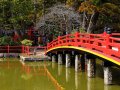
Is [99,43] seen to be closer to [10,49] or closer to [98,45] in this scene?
[98,45]

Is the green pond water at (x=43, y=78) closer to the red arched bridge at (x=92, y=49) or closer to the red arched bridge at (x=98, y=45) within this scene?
the red arched bridge at (x=92, y=49)

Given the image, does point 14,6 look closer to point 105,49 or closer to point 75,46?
point 75,46

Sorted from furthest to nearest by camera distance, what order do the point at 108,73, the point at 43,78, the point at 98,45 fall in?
the point at 43,78
the point at 98,45
the point at 108,73

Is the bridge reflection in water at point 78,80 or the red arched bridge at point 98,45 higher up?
the red arched bridge at point 98,45

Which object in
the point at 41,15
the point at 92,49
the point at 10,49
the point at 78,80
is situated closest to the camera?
the point at 92,49

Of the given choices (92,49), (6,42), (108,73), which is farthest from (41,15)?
(108,73)

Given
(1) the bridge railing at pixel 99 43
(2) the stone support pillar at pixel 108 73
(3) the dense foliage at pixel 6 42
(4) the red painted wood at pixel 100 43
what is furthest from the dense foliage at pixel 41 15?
(2) the stone support pillar at pixel 108 73

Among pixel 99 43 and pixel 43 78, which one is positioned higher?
pixel 99 43

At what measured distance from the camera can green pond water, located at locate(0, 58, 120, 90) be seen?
784 inches

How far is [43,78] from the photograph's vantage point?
2347 cm

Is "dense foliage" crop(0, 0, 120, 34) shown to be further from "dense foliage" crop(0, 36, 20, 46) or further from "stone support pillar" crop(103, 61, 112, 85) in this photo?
"stone support pillar" crop(103, 61, 112, 85)

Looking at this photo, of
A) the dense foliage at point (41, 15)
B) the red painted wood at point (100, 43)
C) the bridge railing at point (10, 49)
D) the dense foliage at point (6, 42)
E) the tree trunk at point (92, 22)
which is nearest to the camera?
the red painted wood at point (100, 43)

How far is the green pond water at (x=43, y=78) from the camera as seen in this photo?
65.3ft

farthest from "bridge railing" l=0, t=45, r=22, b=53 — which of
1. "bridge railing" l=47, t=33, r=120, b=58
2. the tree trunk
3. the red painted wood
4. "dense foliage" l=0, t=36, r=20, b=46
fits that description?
the red painted wood
